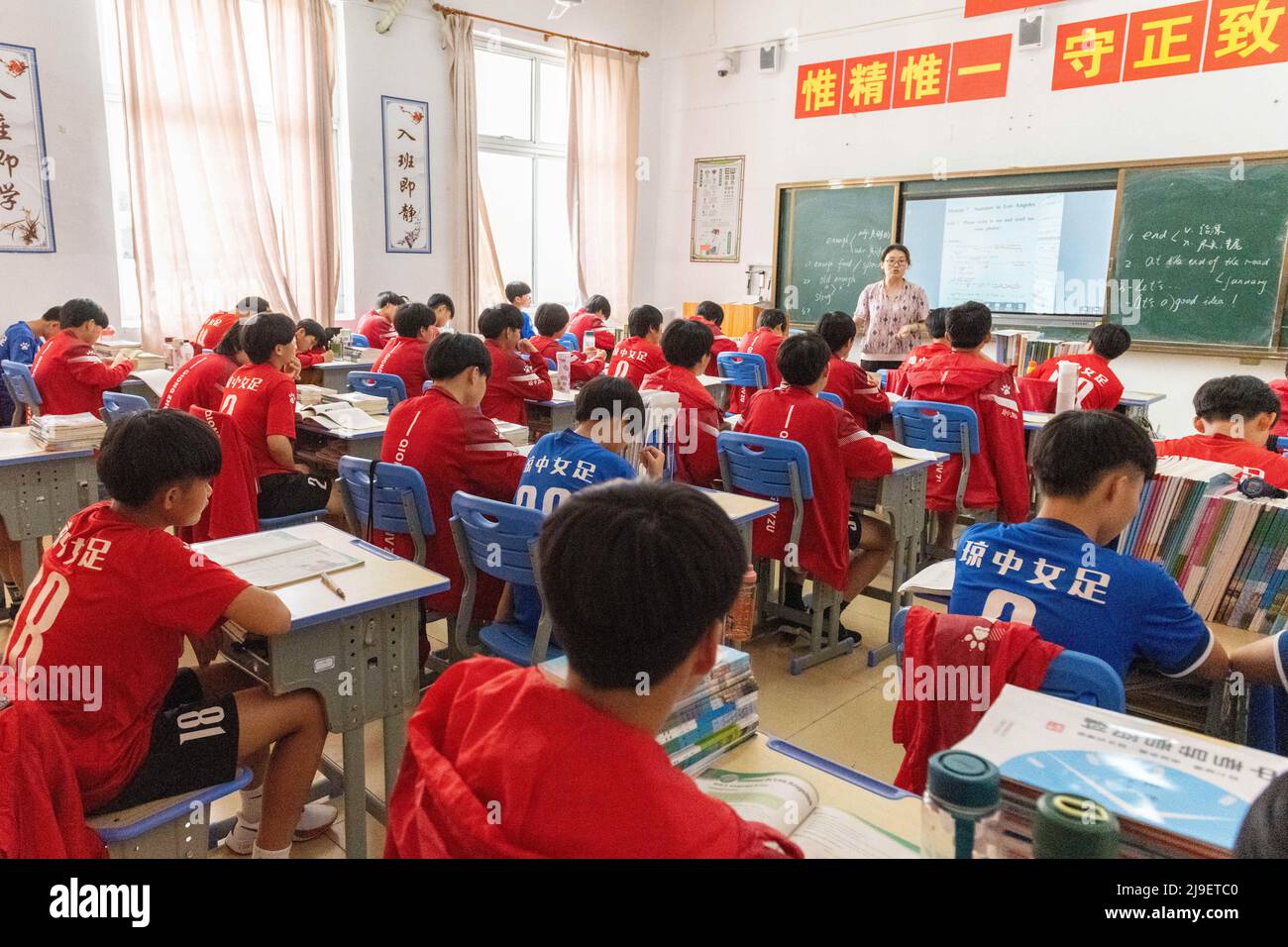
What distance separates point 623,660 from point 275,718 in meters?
1.24

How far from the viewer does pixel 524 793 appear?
2.61ft

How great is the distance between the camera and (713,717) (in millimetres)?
1280

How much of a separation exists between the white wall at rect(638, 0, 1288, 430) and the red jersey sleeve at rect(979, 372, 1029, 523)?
306 cm

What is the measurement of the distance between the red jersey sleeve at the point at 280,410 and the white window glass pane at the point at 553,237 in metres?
5.83

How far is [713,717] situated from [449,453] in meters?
1.59

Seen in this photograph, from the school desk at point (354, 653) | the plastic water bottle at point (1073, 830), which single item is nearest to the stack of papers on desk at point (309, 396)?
the school desk at point (354, 653)

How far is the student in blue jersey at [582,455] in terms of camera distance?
2371mm

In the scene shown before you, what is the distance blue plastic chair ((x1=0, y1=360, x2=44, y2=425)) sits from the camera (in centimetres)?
422

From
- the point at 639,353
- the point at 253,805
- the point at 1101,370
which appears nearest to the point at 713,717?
the point at 253,805

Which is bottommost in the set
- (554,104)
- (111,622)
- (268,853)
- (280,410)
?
(268,853)

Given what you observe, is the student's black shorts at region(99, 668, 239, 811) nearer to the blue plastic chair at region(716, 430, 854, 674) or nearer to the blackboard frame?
the blue plastic chair at region(716, 430, 854, 674)

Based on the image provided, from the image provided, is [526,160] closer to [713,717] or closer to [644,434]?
[644,434]

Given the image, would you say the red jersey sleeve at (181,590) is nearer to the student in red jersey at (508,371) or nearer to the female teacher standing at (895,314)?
the student in red jersey at (508,371)
